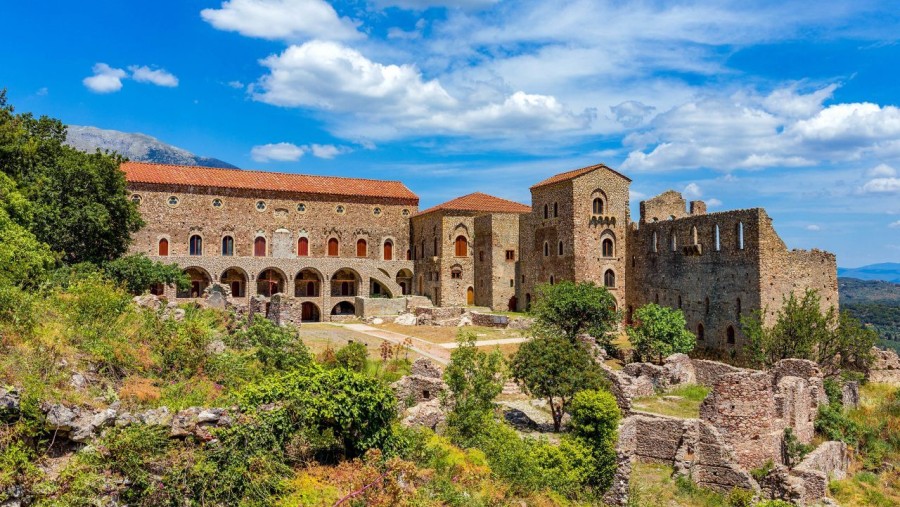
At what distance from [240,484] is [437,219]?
40337mm

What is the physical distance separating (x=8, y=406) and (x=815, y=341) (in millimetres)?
27290

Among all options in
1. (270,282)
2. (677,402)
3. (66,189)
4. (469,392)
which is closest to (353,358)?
(469,392)

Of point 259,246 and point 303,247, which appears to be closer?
point 259,246

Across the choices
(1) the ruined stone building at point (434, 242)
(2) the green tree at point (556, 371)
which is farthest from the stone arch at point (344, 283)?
(2) the green tree at point (556, 371)

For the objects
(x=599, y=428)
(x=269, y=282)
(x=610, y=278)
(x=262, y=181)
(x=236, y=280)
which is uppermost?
(x=262, y=181)

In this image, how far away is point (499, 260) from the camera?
152 feet

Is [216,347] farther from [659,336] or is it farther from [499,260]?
[499,260]

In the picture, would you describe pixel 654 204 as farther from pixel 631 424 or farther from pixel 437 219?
pixel 631 424

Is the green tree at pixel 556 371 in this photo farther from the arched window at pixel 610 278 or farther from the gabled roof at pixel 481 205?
the gabled roof at pixel 481 205

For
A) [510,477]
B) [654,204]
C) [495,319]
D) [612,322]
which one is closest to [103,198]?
[495,319]

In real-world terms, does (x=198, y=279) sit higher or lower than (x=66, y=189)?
lower

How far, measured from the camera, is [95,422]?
26.9ft

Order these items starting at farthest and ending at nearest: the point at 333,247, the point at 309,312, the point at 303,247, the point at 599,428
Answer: the point at 333,247 < the point at 303,247 < the point at 309,312 < the point at 599,428

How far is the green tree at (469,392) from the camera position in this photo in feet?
48.5
